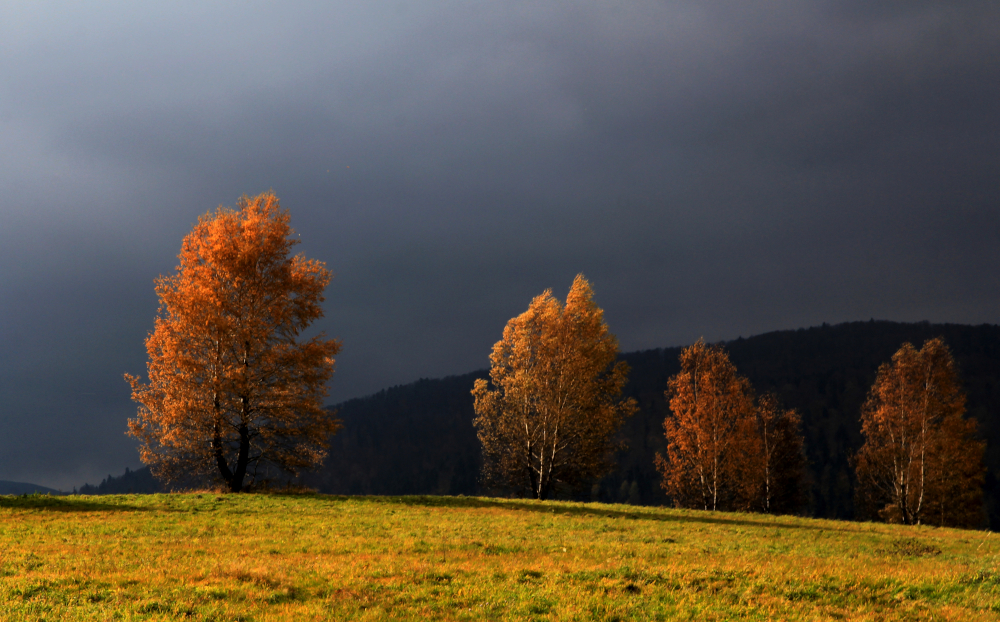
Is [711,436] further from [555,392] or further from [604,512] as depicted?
[604,512]

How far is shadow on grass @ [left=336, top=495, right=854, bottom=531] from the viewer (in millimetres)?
26281

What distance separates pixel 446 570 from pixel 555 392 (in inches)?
1057

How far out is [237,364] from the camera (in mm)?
28891

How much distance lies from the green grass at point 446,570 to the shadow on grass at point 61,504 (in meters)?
0.15

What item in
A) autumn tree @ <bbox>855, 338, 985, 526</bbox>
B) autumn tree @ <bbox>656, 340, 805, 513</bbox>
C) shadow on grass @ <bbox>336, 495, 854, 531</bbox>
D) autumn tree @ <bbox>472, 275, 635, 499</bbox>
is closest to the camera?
shadow on grass @ <bbox>336, 495, 854, 531</bbox>

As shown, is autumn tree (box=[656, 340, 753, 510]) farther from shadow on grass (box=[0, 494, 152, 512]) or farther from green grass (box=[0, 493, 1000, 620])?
shadow on grass (box=[0, 494, 152, 512])

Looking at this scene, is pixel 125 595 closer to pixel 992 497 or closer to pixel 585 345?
pixel 585 345

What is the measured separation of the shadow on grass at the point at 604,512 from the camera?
26.3 meters

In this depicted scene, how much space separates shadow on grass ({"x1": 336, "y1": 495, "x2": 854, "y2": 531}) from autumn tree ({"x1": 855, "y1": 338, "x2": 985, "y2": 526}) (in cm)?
2139

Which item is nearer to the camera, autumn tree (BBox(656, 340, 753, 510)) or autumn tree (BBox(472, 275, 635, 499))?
autumn tree (BBox(472, 275, 635, 499))

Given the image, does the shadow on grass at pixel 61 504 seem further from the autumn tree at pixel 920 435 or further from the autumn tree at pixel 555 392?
the autumn tree at pixel 920 435

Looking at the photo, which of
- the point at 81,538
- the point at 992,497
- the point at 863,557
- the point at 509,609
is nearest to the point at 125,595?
the point at 509,609

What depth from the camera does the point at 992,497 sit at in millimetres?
106312

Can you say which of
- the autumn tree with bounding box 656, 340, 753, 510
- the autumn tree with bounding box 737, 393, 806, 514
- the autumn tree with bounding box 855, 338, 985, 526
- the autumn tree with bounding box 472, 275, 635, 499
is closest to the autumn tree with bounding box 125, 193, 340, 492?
the autumn tree with bounding box 472, 275, 635, 499
